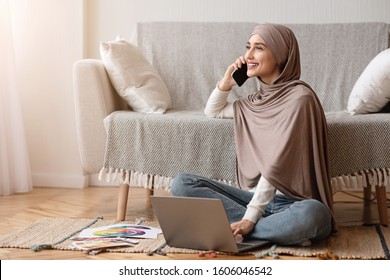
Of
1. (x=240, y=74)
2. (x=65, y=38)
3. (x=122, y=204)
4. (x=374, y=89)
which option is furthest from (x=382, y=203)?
(x=65, y=38)

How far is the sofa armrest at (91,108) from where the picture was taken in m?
2.89

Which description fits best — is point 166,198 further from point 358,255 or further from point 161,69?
point 161,69

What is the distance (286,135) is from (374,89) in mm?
637

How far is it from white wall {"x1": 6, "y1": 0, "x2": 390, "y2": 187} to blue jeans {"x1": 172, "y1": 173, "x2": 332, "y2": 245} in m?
1.53

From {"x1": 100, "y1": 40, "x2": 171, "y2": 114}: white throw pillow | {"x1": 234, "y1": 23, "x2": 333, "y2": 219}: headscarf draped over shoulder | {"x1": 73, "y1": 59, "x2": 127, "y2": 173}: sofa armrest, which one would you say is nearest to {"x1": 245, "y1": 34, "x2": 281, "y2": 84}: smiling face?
{"x1": 234, "y1": 23, "x2": 333, "y2": 219}: headscarf draped over shoulder

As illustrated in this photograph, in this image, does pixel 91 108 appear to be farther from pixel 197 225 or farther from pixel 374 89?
pixel 374 89

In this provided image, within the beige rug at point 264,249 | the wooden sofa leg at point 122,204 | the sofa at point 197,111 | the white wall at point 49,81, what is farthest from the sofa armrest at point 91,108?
the white wall at point 49,81

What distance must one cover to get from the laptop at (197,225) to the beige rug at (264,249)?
0.04 m

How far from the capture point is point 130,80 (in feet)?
9.83

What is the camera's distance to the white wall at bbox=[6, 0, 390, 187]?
3801mm

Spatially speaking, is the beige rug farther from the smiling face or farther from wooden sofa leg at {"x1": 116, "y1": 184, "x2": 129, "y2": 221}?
the smiling face

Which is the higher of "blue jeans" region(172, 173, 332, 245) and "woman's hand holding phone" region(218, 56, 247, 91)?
"woman's hand holding phone" region(218, 56, 247, 91)

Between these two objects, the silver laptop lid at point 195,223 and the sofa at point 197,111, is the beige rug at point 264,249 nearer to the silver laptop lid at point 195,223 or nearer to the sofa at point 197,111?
the silver laptop lid at point 195,223

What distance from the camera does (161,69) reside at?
3.40 meters
